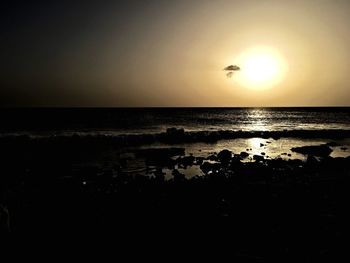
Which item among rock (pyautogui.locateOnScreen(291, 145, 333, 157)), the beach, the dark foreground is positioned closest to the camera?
the dark foreground

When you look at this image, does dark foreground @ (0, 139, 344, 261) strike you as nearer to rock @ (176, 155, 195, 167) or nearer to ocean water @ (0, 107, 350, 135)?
rock @ (176, 155, 195, 167)

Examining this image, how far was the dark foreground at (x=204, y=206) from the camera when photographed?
26.7 feet

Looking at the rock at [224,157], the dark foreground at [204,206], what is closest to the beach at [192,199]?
the dark foreground at [204,206]

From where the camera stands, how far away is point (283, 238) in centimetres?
806

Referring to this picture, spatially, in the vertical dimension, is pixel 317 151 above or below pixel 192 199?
below

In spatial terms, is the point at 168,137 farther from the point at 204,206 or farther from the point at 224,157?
the point at 204,206

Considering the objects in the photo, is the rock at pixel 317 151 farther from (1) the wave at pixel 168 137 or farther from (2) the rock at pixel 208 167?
(1) the wave at pixel 168 137

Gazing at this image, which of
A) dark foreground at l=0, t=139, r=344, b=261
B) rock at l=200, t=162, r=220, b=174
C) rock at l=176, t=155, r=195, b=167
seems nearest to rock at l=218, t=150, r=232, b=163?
rock at l=176, t=155, r=195, b=167

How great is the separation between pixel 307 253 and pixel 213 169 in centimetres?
1099

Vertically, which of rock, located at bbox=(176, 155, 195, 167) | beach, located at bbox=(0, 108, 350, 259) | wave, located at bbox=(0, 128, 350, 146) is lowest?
wave, located at bbox=(0, 128, 350, 146)

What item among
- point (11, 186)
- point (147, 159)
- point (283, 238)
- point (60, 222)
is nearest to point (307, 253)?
point (283, 238)

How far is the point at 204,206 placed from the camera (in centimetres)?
1059

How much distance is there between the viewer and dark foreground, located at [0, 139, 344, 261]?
26.7 ft

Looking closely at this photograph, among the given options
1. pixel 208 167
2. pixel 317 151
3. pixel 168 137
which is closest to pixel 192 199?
pixel 208 167
